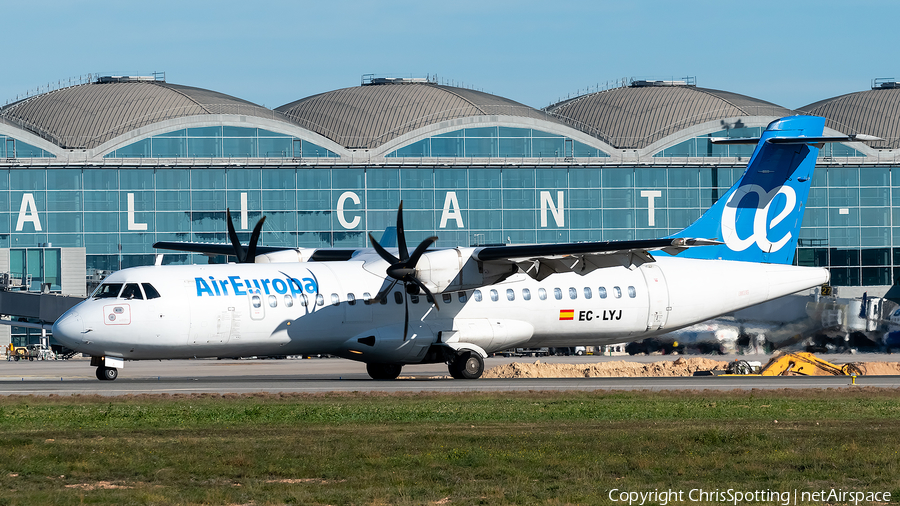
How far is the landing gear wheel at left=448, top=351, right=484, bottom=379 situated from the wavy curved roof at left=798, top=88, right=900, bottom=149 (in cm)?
6136

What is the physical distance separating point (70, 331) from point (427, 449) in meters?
15.0

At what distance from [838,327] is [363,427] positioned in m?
32.5

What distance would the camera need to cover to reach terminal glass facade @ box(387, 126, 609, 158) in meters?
77.2

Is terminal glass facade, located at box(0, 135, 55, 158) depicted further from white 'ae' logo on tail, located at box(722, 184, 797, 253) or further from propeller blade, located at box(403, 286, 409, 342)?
white 'ae' logo on tail, located at box(722, 184, 797, 253)

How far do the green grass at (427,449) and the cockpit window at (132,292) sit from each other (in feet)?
14.5

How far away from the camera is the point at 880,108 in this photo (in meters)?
87.4

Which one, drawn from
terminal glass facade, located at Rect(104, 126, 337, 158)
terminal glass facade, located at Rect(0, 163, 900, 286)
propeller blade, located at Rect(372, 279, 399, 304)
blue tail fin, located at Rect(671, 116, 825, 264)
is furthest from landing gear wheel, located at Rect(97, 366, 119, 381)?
terminal glass facade, located at Rect(104, 126, 337, 158)

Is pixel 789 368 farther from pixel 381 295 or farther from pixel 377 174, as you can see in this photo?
pixel 377 174

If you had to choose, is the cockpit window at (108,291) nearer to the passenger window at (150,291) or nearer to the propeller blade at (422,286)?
the passenger window at (150,291)

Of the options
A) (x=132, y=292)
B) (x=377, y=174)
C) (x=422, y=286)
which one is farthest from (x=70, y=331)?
(x=377, y=174)

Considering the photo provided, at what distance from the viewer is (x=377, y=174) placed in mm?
75875

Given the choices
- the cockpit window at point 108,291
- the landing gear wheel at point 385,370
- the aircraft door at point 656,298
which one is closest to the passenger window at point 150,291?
the cockpit window at point 108,291

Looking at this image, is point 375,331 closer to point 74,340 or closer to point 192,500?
point 74,340

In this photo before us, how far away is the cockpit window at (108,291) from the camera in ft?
94.2
